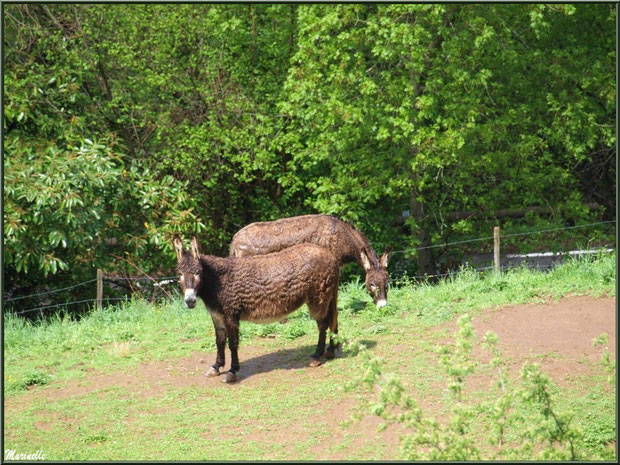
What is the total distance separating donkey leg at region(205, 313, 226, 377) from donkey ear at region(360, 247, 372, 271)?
2888 mm

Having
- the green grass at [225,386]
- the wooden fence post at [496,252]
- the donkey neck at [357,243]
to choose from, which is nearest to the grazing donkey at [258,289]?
the green grass at [225,386]

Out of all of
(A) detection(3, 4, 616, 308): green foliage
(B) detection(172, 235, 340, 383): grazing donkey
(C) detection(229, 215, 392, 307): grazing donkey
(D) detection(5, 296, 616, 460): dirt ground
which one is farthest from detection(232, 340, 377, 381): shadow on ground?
(A) detection(3, 4, 616, 308): green foliage

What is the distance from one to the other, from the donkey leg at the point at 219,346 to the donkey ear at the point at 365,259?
2888 millimetres

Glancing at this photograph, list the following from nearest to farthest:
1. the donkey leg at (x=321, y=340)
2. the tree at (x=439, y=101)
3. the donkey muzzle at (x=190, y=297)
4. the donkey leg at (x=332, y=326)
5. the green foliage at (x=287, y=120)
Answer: the donkey muzzle at (x=190, y=297)
the donkey leg at (x=321, y=340)
the donkey leg at (x=332, y=326)
the green foliage at (x=287, y=120)
the tree at (x=439, y=101)

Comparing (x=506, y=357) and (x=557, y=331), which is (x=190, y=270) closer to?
(x=506, y=357)

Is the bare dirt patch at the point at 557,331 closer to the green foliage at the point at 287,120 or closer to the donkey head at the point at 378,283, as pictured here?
the donkey head at the point at 378,283

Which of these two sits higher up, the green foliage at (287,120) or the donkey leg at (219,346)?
the green foliage at (287,120)

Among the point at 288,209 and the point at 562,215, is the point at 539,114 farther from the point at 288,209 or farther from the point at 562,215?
the point at 288,209

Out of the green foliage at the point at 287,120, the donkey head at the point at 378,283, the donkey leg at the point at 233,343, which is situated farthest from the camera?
the green foliage at the point at 287,120

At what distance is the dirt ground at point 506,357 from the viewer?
985 centimetres

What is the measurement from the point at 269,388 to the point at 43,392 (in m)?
2.94

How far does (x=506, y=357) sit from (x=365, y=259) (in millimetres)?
3190

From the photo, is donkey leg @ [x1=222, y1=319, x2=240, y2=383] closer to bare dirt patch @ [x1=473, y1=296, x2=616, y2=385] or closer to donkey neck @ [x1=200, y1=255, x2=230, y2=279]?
donkey neck @ [x1=200, y1=255, x2=230, y2=279]

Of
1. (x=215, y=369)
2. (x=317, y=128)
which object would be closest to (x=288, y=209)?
(x=317, y=128)
